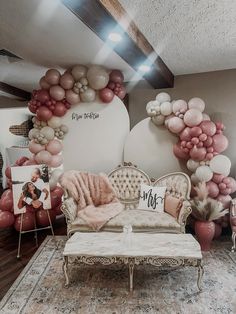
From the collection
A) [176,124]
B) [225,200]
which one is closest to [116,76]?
[176,124]

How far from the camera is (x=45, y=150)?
12.5 ft

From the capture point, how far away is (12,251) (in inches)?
131

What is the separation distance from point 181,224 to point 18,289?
1876mm

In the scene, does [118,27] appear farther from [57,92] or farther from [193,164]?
[193,164]

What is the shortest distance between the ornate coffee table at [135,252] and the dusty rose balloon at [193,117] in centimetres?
152

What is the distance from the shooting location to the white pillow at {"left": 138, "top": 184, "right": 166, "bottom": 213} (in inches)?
134

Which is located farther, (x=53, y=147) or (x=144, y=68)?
(x=53, y=147)

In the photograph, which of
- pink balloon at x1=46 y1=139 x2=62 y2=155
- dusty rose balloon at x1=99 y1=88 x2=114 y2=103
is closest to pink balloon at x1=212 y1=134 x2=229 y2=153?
dusty rose balloon at x1=99 y1=88 x2=114 y2=103

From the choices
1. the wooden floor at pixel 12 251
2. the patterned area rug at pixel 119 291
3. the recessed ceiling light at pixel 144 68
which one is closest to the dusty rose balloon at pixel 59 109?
the recessed ceiling light at pixel 144 68

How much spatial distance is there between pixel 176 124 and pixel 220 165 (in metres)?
0.79

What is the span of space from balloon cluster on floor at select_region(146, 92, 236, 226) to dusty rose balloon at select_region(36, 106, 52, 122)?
1.79 metres

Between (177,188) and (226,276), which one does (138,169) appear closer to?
(177,188)

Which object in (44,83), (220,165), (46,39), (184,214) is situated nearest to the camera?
(46,39)

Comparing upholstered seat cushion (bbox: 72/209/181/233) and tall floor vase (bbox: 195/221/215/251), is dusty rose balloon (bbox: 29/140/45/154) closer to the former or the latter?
upholstered seat cushion (bbox: 72/209/181/233)
